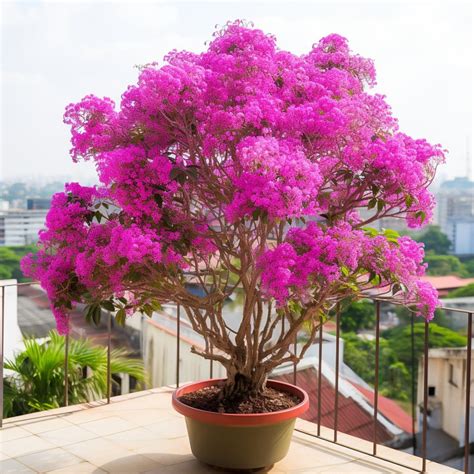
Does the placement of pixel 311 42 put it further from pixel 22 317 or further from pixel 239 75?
pixel 22 317

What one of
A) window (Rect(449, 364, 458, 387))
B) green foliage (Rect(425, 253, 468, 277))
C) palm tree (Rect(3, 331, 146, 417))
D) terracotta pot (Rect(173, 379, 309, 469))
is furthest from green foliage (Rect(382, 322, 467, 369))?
terracotta pot (Rect(173, 379, 309, 469))

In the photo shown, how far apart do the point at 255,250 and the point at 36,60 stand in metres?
48.6

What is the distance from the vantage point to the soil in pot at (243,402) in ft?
9.07

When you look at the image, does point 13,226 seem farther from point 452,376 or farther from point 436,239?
point 436,239

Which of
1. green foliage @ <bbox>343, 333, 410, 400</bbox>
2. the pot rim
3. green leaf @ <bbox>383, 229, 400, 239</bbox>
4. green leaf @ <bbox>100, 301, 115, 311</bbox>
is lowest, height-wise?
green foliage @ <bbox>343, 333, 410, 400</bbox>

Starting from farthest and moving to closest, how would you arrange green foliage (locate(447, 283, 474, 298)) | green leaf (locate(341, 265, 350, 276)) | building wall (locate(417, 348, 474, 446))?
1. green foliage (locate(447, 283, 474, 298))
2. building wall (locate(417, 348, 474, 446))
3. green leaf (locate(341, 265, 350, 276))

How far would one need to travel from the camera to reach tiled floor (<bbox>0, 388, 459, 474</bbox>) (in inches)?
Answer: 114

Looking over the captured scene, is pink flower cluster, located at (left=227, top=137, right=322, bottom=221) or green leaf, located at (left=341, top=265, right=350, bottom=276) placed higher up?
pink flower cluster, located at (left=227, top=137, right=322, bottom=221)

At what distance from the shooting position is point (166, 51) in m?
2.52

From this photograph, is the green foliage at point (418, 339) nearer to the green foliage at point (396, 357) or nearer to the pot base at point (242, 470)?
the green foliage at point (396, 357)

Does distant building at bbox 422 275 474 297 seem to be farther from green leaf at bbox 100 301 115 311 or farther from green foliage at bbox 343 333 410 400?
green leaf at bbox 100 301 115 311

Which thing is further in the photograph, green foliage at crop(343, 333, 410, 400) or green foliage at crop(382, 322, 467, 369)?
green foliage at crop(343, 333, 410, 400)

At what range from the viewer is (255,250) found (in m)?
2.73

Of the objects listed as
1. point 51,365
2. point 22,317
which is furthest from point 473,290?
point 51,365
